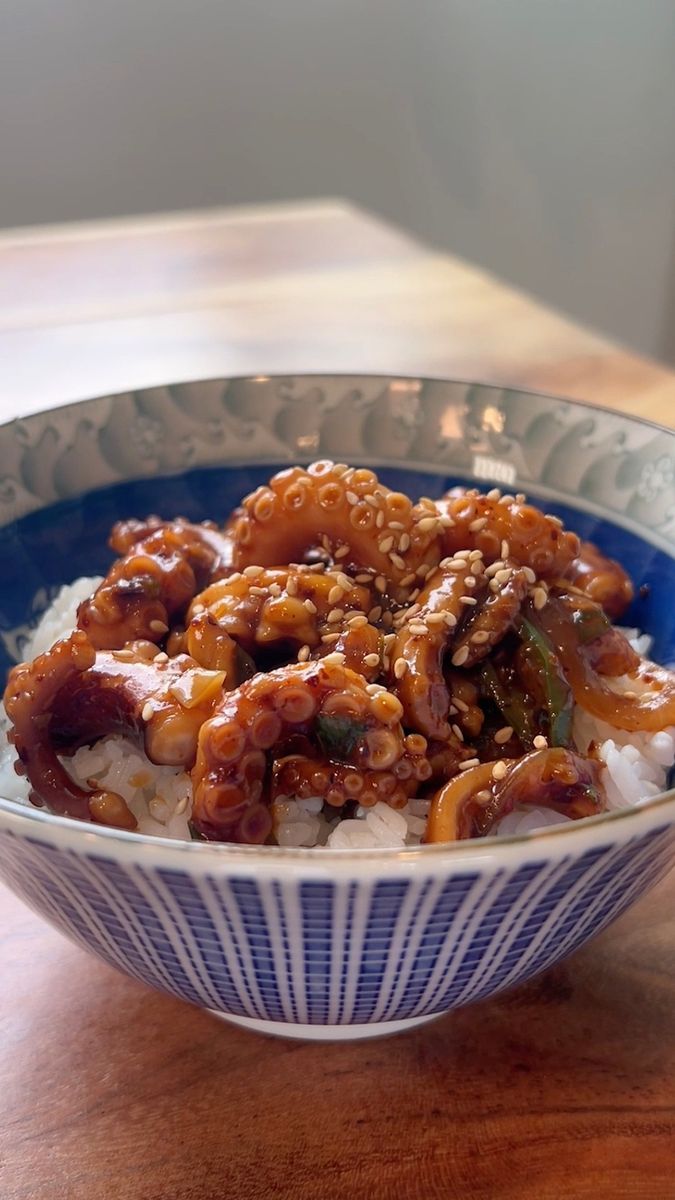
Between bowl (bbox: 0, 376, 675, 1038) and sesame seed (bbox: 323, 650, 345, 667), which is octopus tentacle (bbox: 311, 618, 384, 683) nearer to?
sesame seed (bbox: 323, 650, 345, 667)

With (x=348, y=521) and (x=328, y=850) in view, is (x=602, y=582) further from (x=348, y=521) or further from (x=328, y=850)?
(x=328, y=850)

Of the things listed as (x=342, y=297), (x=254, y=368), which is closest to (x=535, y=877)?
(x=254, y=368)

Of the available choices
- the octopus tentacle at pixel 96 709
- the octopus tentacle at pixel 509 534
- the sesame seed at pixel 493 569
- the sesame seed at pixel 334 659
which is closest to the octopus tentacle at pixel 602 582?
the octopus tentacle at pixel 509 534

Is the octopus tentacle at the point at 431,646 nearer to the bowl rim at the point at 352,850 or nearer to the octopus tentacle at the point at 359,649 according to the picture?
the octopus tentacle at the point at 359,649

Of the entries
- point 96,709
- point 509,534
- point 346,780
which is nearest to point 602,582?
point 509,534

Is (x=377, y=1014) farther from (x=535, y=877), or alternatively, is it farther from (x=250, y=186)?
(x=250, y=186)

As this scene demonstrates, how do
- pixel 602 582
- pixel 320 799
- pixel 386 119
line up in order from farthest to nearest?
pixel 386 119 → pixel 602 582 → pixel 320 799
